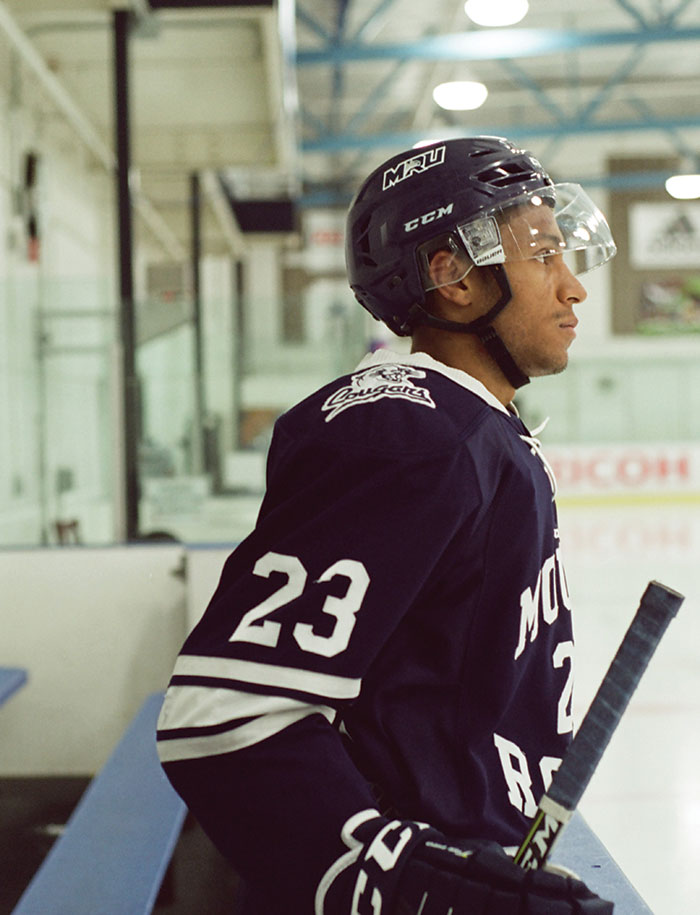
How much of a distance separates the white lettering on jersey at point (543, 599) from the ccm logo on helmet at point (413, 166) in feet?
1.43

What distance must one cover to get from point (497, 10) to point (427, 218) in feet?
17.6

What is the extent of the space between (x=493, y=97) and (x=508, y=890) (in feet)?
42.6

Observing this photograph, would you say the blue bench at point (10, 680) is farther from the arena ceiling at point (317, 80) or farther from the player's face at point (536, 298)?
the arena ceiling at point (317, 80)

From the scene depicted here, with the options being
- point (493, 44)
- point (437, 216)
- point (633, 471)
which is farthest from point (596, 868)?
point (633, 471)

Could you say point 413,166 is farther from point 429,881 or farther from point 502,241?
point 429,881

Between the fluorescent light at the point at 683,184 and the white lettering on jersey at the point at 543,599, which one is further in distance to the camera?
the fluorescent light at the point at 683,184

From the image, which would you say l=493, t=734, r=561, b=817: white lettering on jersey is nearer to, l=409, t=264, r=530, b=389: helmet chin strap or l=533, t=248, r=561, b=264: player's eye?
l=409, t=264, r=530, b=389: helmet chin strap

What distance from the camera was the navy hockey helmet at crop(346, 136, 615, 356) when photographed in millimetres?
1036

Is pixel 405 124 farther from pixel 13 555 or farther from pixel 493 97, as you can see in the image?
pixel 13 555

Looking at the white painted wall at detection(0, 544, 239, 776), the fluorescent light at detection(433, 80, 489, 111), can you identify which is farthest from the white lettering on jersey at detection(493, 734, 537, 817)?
→ the fluorescent light at detection(433, 80, 489, 111)

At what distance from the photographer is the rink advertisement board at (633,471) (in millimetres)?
11312

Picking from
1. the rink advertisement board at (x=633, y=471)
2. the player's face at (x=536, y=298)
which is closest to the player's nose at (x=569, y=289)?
the player's face at (x=536, y=298)

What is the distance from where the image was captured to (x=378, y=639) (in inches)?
29.2

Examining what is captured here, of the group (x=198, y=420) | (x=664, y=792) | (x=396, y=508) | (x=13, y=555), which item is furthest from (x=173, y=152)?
(x=396, y=508)
